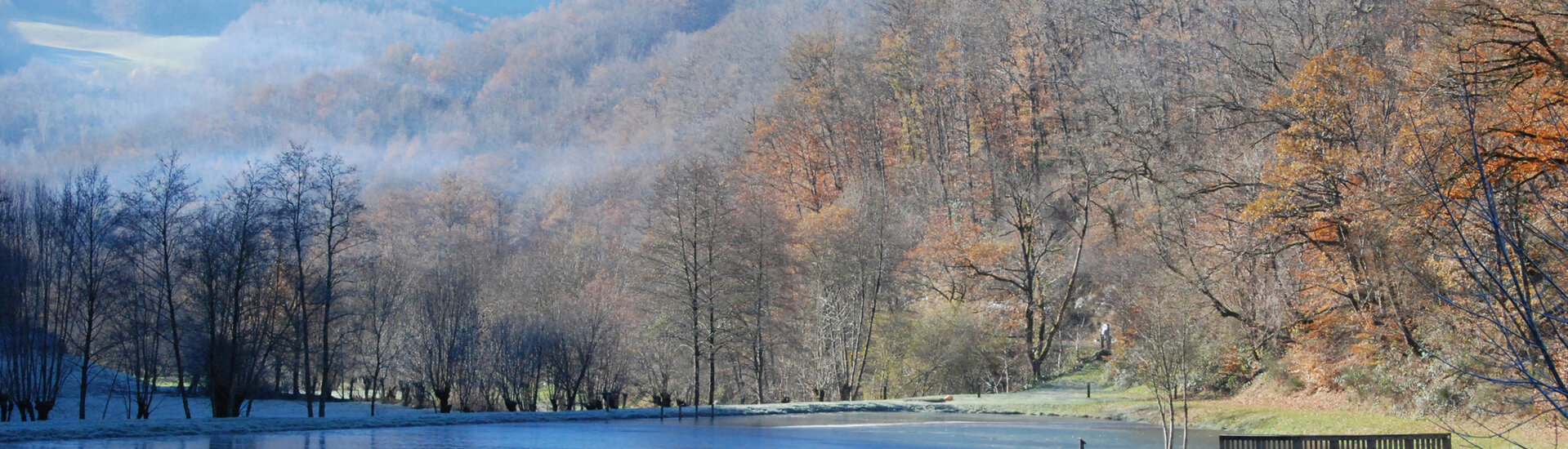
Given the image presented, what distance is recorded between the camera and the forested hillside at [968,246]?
67.2ft

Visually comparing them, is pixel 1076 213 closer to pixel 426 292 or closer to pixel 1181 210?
pixel 1181 210

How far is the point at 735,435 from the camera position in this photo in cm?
2597

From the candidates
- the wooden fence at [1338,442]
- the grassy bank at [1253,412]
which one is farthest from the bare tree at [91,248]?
the wooden fence at [1338,442]

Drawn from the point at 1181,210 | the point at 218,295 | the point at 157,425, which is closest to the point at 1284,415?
the point at 1181,210

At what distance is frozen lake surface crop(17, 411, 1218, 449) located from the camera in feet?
69.7

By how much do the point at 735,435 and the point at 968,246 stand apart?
24752 mm

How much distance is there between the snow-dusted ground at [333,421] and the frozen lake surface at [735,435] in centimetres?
92

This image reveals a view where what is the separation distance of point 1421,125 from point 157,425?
29.9 meters

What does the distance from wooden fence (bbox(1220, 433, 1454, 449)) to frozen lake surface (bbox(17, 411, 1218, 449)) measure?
5271 mm

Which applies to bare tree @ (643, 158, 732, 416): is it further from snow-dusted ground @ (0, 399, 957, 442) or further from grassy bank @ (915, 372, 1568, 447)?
grassy bank @ (915, 372, 1568, 447)

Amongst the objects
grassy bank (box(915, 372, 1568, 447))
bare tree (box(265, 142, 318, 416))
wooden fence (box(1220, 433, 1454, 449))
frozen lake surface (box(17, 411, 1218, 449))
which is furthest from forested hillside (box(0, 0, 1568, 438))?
frozen lake surface (box(17, 411, 1218, 449))

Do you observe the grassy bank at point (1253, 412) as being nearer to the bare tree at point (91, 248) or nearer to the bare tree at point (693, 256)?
the bare tree at point (693, 256)

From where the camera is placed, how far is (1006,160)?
201 ft

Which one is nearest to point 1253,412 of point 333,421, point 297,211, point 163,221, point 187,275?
point 333,421
